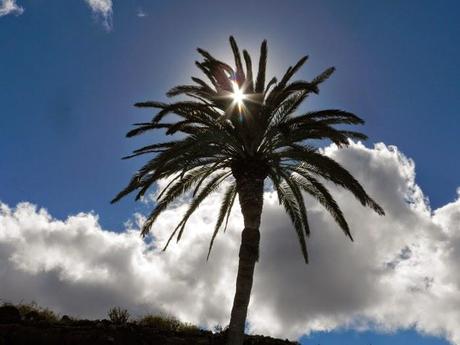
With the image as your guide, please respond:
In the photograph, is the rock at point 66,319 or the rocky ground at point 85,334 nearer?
the rocky ground at point 85,334

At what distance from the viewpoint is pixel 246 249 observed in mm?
16469

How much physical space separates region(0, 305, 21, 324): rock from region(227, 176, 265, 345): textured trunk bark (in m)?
6.46

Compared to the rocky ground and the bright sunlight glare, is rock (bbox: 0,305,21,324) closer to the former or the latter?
the rocky ground

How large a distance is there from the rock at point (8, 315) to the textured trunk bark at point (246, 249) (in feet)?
21.2

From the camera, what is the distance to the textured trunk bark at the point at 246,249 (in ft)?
51.0

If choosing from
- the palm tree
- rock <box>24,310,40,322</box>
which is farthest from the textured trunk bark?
rock <box>24,310,40,322</box>

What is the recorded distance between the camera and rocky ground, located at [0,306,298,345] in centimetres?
1470

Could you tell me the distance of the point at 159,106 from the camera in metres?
16.8

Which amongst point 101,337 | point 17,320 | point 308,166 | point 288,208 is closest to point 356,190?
point 308,166

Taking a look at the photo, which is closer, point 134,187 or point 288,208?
point 134,187

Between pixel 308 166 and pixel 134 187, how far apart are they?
574 centimetres

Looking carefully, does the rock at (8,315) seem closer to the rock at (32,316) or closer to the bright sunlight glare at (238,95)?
the rock at (32,316)

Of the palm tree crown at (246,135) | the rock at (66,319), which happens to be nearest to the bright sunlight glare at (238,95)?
the palm tree crown at (246,135)

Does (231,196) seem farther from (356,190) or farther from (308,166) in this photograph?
(356,190)
